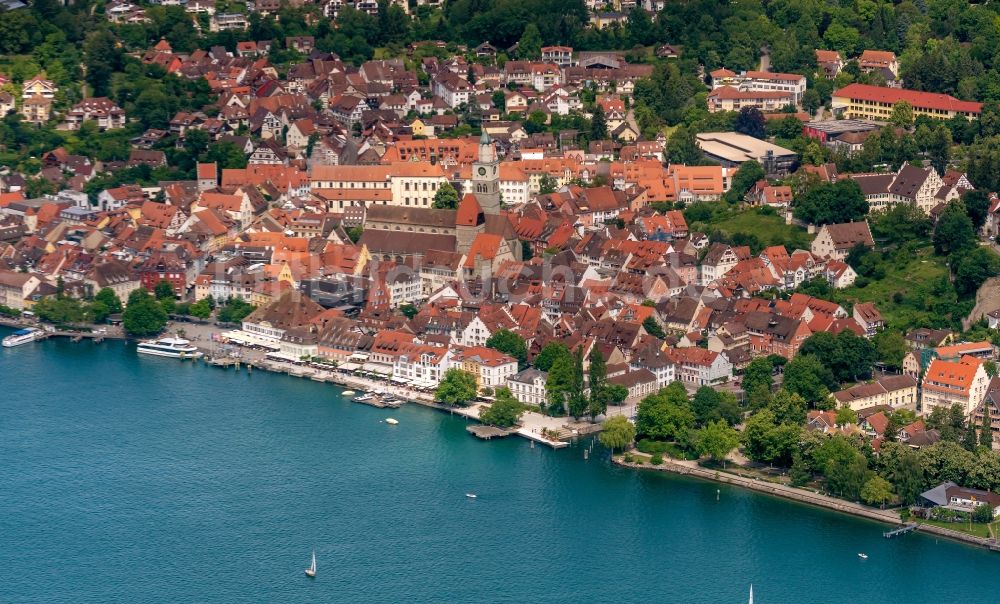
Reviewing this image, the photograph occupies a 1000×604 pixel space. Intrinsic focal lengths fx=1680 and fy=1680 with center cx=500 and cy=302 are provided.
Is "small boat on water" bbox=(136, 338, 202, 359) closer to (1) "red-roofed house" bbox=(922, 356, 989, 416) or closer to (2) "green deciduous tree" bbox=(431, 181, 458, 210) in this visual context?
(2) "green deciduous tree" bbox=(431, 181, 458, 210)

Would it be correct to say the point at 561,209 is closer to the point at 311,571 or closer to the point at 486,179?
the point at 486,179

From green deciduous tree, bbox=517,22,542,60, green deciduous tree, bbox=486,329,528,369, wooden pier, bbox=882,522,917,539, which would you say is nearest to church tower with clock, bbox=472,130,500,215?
green deciduous tree, bbox=486,329,528,369

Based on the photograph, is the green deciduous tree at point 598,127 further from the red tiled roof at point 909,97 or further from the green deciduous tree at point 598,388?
the green deciduous tree at point 598,388

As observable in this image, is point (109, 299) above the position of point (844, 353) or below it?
above

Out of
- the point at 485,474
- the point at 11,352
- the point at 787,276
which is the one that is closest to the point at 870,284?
the point at 787,276

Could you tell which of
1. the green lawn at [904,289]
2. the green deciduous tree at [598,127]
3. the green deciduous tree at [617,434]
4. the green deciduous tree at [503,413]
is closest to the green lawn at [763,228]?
the green lawn at [904,289]

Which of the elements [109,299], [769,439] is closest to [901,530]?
[769,439]
